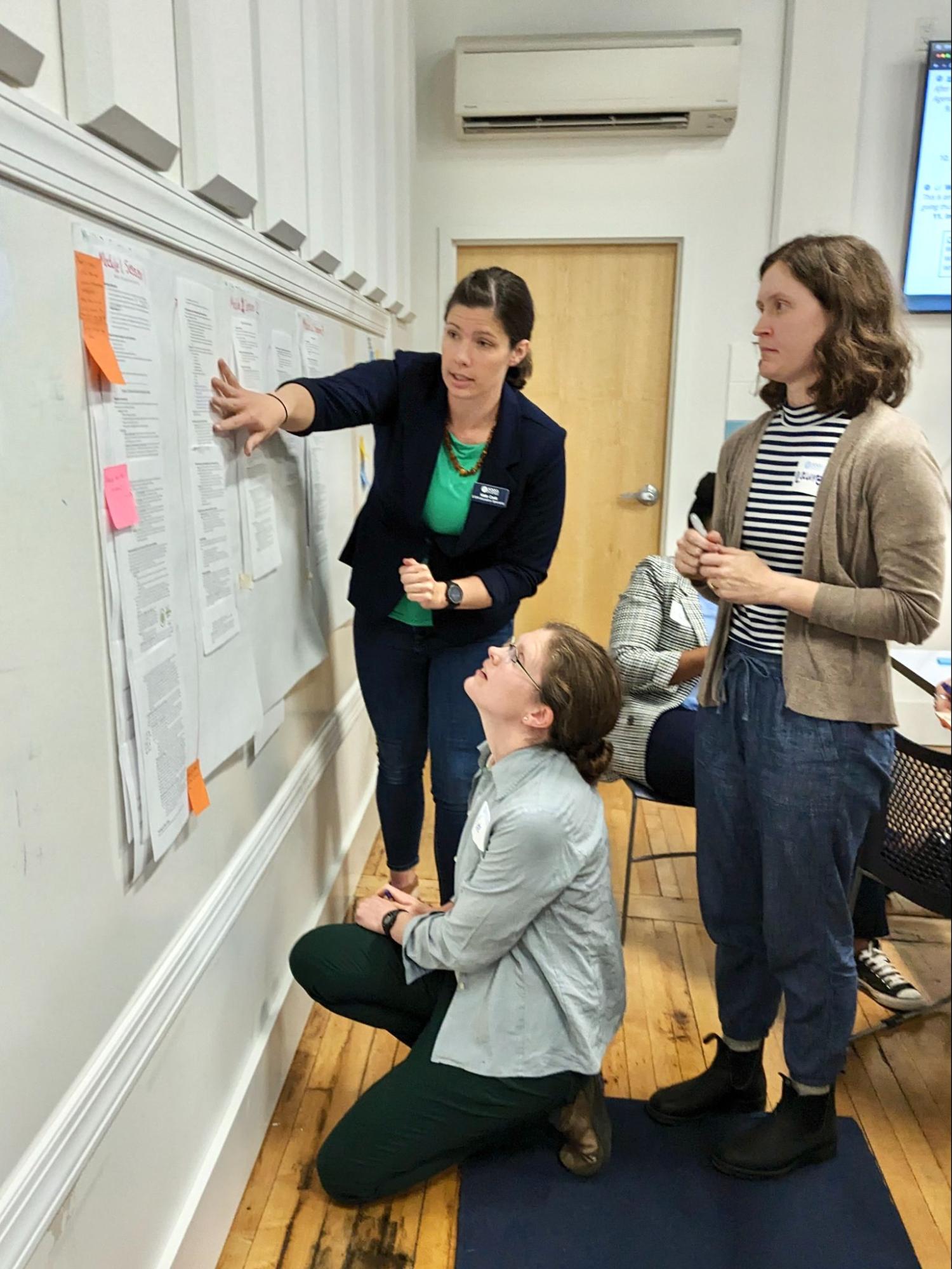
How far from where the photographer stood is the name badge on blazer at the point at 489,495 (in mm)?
1748

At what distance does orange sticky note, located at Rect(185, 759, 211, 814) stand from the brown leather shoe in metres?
0.83

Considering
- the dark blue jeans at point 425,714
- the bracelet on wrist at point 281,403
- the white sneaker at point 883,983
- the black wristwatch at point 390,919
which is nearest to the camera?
the bracelet on wrist at point 281,403

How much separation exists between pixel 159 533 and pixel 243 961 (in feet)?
2.62

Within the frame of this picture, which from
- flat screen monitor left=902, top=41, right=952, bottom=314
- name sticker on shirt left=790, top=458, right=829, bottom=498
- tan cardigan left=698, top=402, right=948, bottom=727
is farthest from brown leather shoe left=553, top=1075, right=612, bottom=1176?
flat screen monitor left=902, top=41, right=952, bottom=314

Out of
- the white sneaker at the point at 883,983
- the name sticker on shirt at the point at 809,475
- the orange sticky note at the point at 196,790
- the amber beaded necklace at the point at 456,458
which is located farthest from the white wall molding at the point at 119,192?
the white sneaker at the point at 883,983

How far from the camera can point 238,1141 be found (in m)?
1.49

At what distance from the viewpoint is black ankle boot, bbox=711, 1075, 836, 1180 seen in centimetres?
153

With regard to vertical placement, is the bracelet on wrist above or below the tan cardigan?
above

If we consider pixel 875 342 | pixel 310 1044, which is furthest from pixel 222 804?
pixel 875 342

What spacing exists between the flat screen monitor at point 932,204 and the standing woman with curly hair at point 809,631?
94.6 inches

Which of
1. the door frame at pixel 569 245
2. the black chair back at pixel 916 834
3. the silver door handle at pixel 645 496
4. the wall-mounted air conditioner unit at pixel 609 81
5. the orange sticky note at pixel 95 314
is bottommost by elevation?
the black chair back at pixel 916 834

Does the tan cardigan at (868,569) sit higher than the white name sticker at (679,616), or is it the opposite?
the tan cardigan at (868,569)

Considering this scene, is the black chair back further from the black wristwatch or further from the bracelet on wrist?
the bracelet on wrist

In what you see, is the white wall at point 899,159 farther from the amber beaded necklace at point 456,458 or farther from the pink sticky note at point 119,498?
the pink sticky note at point 119,498
